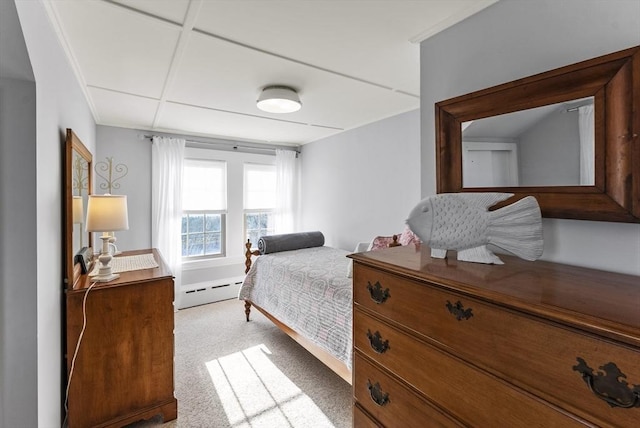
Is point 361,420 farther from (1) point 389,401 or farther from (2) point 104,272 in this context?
(2) point 104,272

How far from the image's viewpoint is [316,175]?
14.7ft

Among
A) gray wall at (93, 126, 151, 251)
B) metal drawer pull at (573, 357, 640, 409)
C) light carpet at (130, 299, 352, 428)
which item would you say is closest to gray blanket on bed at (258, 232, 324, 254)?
light carpet at (130, 299, 352, 428)

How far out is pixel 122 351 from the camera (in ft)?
5.62

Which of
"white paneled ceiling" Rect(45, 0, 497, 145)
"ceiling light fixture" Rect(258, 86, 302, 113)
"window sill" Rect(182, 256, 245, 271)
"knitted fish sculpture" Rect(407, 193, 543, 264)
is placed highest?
"white paneled ceiling" Rect(45, 0, 497, 145)

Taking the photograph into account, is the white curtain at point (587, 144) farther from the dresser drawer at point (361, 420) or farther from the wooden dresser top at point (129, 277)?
the wooden dresser top at point (129, 277)

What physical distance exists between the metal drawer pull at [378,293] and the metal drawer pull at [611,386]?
0.54m

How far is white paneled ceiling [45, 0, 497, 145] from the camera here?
4.36 feet

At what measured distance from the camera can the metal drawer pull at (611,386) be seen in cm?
53

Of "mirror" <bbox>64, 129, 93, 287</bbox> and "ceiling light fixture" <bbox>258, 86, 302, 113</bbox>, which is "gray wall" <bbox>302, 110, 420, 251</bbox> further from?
"mirror" <bbox>64, 129, 93, 287</bbox>

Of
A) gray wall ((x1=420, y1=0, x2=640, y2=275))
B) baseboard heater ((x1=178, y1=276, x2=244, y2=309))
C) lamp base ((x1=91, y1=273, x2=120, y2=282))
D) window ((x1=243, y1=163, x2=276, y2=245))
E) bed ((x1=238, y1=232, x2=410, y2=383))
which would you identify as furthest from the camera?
window ((x1=243, y1=163, x2=276, y2=245))

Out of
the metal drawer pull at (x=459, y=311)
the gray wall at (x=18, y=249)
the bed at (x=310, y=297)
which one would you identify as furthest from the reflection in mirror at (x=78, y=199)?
the metal drawer pull at (x=459, y=311)

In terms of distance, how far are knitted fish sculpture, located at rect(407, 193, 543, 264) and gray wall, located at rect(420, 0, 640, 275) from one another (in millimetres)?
227

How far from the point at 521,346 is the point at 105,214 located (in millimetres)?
2174

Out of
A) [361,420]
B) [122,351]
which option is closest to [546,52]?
[361,420]
